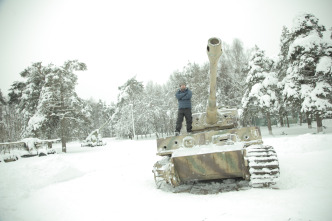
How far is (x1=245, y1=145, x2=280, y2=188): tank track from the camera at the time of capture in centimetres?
460

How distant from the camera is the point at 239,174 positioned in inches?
209

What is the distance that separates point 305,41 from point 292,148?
34.6 feet

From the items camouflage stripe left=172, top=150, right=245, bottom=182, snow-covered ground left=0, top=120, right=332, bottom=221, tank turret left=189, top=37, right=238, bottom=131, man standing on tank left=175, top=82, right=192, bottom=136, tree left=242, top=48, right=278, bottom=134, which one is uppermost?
tree left=242, top=48, right=278, bottom=134

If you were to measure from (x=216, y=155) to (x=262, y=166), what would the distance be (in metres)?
0.94

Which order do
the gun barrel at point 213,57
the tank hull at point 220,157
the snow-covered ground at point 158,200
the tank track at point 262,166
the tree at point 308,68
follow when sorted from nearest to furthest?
the snow-covered ground at point 158,200, the tank track at point 262,166, the tank hull at point 220,157, the gun barrel at point 213,57, the tree at point 308,68

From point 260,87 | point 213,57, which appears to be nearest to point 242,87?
point 260,87

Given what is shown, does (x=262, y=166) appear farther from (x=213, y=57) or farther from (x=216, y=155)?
(x=213, y=57)

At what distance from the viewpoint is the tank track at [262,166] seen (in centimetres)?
460

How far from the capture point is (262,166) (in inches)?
184

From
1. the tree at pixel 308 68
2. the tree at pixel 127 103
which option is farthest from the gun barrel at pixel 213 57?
the tree at pixel 127 103

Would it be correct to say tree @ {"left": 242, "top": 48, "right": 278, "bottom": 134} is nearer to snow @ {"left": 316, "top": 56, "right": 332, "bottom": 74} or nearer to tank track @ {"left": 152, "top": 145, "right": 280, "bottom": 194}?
snow @ {"left": 316, "top": 56, "right": 332, "bottom": 74}

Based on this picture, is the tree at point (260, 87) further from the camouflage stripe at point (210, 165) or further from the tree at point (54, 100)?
the camouflage stripe at point (210, 165)

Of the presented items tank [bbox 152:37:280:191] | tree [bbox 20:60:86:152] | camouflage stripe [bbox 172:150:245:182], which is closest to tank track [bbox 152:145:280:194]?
tank [bbox 152:37:280:191]

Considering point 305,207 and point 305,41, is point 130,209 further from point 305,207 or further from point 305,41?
point 305,41
